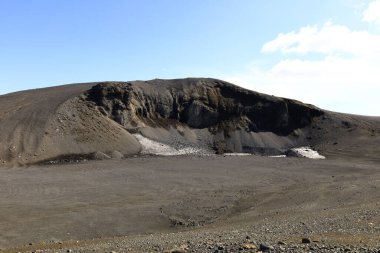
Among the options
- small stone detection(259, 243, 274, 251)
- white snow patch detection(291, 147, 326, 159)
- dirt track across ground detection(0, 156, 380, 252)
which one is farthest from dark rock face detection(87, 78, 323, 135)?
small stone detection(259, 243, 274, 251)

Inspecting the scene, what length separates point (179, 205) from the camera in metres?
26.7

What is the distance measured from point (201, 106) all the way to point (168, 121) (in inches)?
234

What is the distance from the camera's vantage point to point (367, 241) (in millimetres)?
10883

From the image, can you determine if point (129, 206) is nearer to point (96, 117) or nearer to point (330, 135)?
point (96, 117)

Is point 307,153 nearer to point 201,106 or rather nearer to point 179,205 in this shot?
point 201,106

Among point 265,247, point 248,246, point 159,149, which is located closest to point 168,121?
point 159,149

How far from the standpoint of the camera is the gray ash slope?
5209 centimetres

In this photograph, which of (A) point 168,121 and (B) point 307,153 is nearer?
(B) point 307,153

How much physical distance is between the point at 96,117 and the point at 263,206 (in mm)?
37455

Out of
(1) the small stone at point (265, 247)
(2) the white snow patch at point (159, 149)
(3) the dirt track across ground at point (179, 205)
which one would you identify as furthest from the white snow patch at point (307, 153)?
(1) the small stone at point (265, 247)

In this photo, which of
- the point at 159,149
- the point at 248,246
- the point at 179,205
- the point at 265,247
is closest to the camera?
the point at 265,247

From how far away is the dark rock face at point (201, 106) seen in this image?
64125 millimetres

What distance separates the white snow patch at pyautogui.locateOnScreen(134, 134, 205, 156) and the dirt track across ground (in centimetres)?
948

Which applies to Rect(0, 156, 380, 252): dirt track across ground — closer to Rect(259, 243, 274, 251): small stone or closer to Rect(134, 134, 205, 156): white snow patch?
Rect(259, 243, 274, 251): small stone
